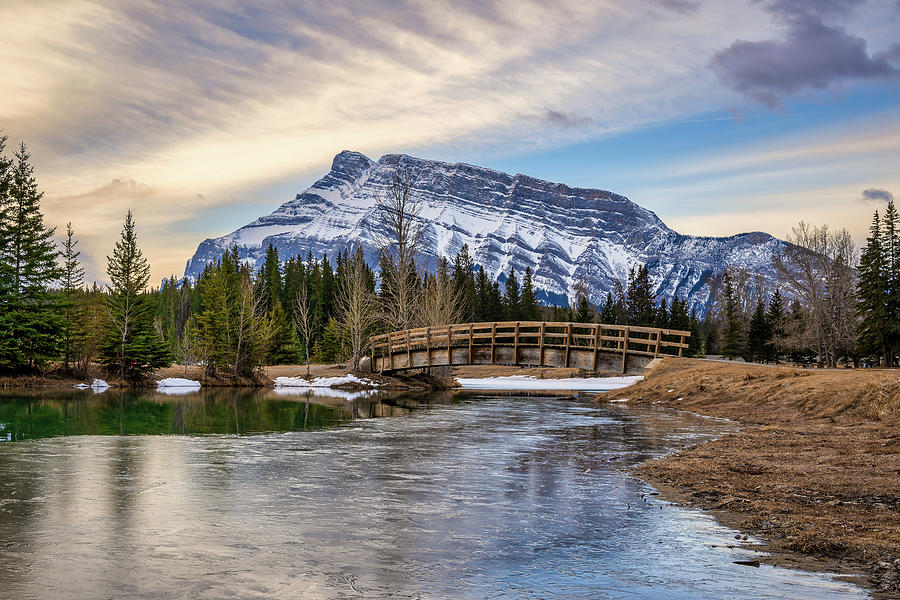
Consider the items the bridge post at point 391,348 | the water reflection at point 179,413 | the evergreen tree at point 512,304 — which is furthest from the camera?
the evergreen tree at point 512,304

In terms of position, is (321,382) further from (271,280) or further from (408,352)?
(271,280)

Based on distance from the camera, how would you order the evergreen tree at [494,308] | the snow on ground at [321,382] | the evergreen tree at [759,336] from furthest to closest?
the evergreen tree at [494,308]
the evergreen tree at [759,336]
the snow on ground at [321,382]

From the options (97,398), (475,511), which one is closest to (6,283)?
(97,398)

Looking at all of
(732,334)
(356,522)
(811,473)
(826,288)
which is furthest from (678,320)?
(356,522)

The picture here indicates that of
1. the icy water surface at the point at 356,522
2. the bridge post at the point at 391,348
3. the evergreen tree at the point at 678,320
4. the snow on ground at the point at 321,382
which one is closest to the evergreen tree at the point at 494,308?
the evergreen tree at the point at 678,320

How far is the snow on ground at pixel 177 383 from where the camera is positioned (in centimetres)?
4812

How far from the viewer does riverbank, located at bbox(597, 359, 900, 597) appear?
7566mm

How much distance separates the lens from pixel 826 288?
214ft

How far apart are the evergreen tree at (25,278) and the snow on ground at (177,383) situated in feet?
22.1

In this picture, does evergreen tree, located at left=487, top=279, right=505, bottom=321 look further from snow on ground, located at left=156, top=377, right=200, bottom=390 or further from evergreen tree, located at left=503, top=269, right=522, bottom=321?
snow on ground, located at left=156, top=377, right=200, bottom=390

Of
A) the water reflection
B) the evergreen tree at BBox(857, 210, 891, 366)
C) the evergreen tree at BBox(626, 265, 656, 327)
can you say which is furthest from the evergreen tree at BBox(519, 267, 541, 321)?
the water reflection

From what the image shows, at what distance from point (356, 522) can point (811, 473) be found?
24.3ft

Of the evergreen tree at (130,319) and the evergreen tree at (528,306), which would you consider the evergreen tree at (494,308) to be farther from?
the evergreen tree at (130,319)

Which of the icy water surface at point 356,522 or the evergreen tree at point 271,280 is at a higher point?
the evergreen tree at point 271,280
